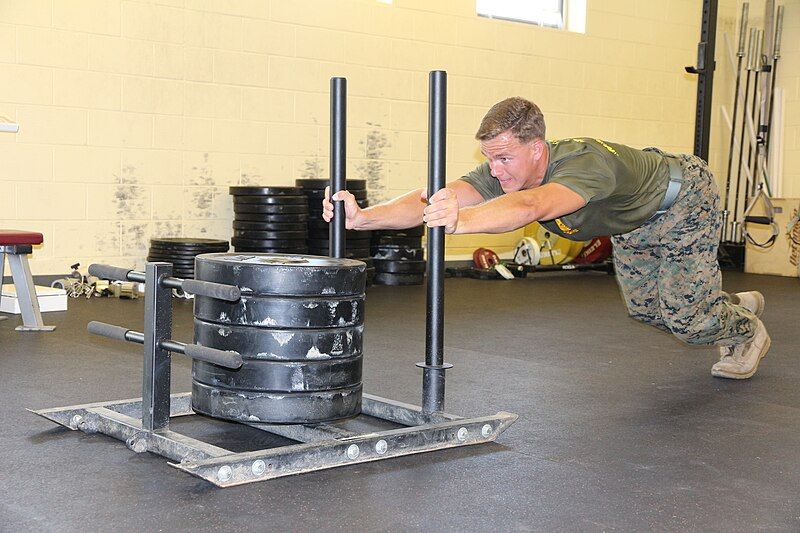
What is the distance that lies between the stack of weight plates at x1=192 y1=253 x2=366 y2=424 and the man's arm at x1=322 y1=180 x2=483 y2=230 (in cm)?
41

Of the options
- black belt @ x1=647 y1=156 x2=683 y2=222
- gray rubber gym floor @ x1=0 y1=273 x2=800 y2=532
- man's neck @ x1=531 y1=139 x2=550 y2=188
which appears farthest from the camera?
black belt @ x1=647 y1=156 x2=683 y2=222

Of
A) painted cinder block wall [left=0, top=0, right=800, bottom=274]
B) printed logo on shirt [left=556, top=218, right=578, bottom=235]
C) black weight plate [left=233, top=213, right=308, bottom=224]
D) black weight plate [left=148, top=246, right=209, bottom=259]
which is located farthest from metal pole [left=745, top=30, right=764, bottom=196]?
printed logo on shirt [left=556, top=218, right=578, bottom=235]

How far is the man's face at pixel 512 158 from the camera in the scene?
110 inches

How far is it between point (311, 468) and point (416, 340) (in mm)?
2310

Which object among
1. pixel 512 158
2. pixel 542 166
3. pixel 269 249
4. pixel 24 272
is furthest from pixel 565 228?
pixel 269 249

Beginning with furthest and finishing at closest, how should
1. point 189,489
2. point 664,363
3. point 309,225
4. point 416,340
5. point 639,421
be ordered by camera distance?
point 309,225, point 416,340, point 664,363, point 639,421, point 189,489

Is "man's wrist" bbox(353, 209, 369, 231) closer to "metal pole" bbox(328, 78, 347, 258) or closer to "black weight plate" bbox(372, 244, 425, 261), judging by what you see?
"metal pole" bbox(328, 78, 347, 258)

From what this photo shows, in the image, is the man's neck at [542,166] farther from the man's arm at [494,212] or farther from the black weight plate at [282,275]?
the black weight plate at [282,275]

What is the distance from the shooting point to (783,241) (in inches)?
346

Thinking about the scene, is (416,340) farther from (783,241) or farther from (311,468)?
(783,241)

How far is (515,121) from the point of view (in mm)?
2766

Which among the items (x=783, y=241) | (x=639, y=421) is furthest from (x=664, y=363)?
(x=783, y=241)

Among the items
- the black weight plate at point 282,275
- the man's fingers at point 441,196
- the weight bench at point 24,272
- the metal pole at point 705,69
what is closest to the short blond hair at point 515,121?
the man's fingers at point 441,196

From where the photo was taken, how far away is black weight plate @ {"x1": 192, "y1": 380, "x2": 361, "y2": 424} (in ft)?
7.89
